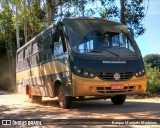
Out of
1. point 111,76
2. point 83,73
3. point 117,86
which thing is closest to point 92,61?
point 83,73

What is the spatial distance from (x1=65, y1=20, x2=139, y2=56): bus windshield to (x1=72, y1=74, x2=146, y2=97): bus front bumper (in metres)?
0.95

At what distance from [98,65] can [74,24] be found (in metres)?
1.80

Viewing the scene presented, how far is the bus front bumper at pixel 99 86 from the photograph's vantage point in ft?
41.2

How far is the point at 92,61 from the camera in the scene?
12820 millimetres

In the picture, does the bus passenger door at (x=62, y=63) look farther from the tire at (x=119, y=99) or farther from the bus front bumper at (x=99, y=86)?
the tire at (x=119, y=99)

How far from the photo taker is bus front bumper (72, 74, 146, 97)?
1256 cm

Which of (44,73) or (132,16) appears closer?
(44,73)

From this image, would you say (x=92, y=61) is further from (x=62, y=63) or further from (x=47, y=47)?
(x=47, y=47)

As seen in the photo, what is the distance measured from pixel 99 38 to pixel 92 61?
0.99 metres

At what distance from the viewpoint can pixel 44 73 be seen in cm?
1590

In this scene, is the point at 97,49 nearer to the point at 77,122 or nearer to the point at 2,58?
the point at 77,122

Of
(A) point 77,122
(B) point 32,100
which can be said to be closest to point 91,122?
(A) point 77,122

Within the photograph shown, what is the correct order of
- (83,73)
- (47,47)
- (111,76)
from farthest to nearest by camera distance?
(47,47)
(111,76)
(83,73)

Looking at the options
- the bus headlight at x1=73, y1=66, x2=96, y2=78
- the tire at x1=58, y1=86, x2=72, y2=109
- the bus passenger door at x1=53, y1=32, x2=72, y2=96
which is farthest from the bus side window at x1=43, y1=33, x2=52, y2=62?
the bus headlight at x1=73, y1=66, x2=96, y2=78
